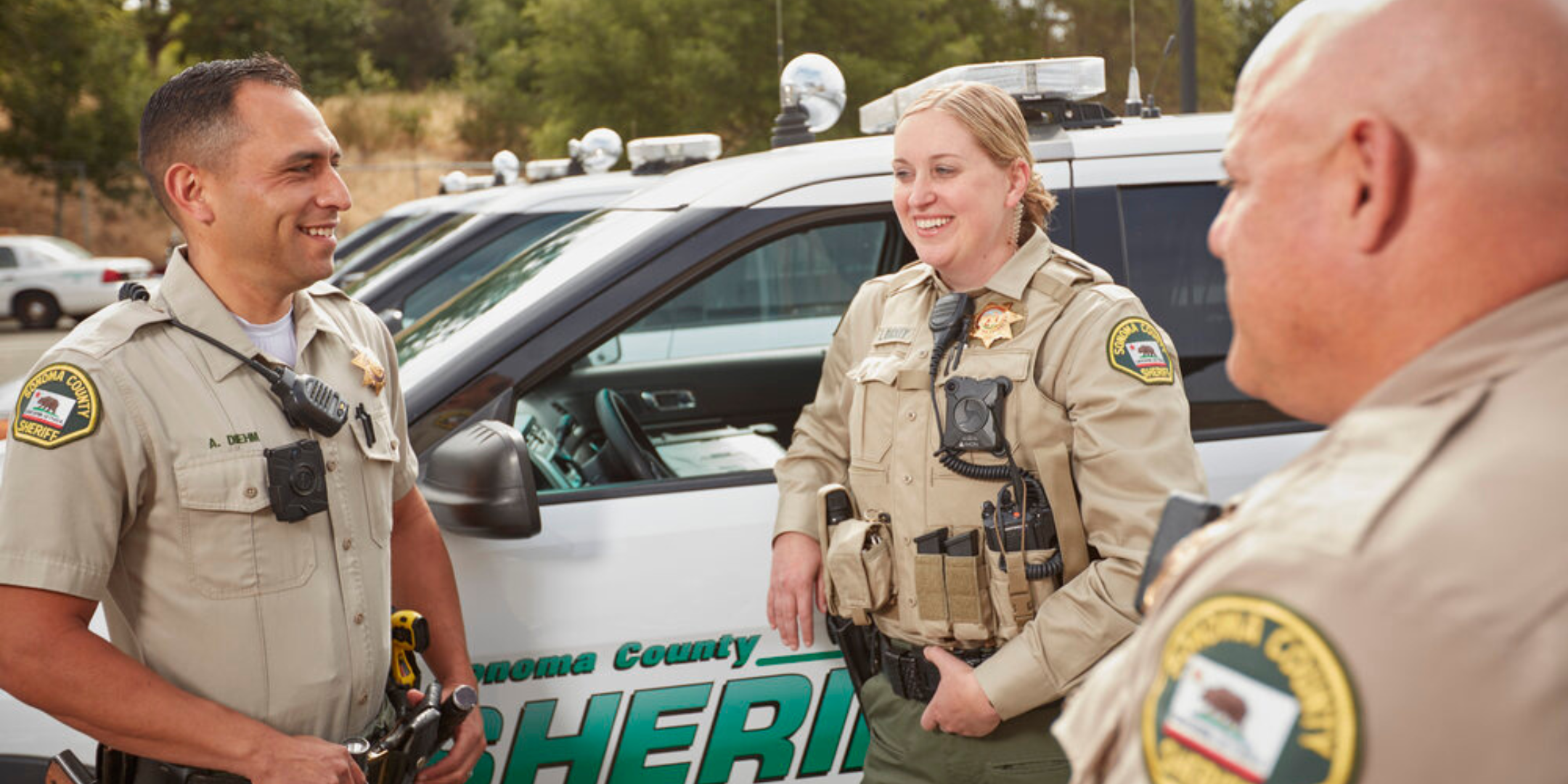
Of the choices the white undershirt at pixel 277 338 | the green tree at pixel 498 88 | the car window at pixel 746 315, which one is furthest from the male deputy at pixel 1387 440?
the green tree at pixel 498 88

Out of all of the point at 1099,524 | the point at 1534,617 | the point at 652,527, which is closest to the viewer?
the point at 1534,617

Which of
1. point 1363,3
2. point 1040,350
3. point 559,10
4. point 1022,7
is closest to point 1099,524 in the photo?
point 1040,350

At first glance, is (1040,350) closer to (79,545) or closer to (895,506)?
(895,506)

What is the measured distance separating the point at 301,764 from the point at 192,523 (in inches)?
13.1

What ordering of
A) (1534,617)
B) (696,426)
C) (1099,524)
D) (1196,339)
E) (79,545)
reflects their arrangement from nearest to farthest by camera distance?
(1534,617)
(79,545)
(1099,524)
(1196,339)
(696,426)

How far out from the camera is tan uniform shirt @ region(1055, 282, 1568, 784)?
67 cm

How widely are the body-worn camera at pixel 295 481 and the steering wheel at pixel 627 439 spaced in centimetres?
98

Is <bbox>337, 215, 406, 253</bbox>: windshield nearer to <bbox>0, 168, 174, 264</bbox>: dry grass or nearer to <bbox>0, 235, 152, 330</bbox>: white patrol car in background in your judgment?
<bbox>0, 235, 152, 330</bbox>: white patrol car in background

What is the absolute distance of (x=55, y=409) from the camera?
1.73 meters

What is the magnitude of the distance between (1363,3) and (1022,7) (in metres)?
5.92

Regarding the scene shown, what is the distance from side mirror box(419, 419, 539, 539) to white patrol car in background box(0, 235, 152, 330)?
19027 millimetres

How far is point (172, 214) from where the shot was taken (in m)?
2.02

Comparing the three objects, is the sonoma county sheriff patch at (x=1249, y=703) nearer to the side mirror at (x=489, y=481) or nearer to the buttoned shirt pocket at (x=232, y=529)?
the buttoned shirt pocket at (x=232, y=529)

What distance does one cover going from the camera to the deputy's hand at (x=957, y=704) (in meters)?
2.00
